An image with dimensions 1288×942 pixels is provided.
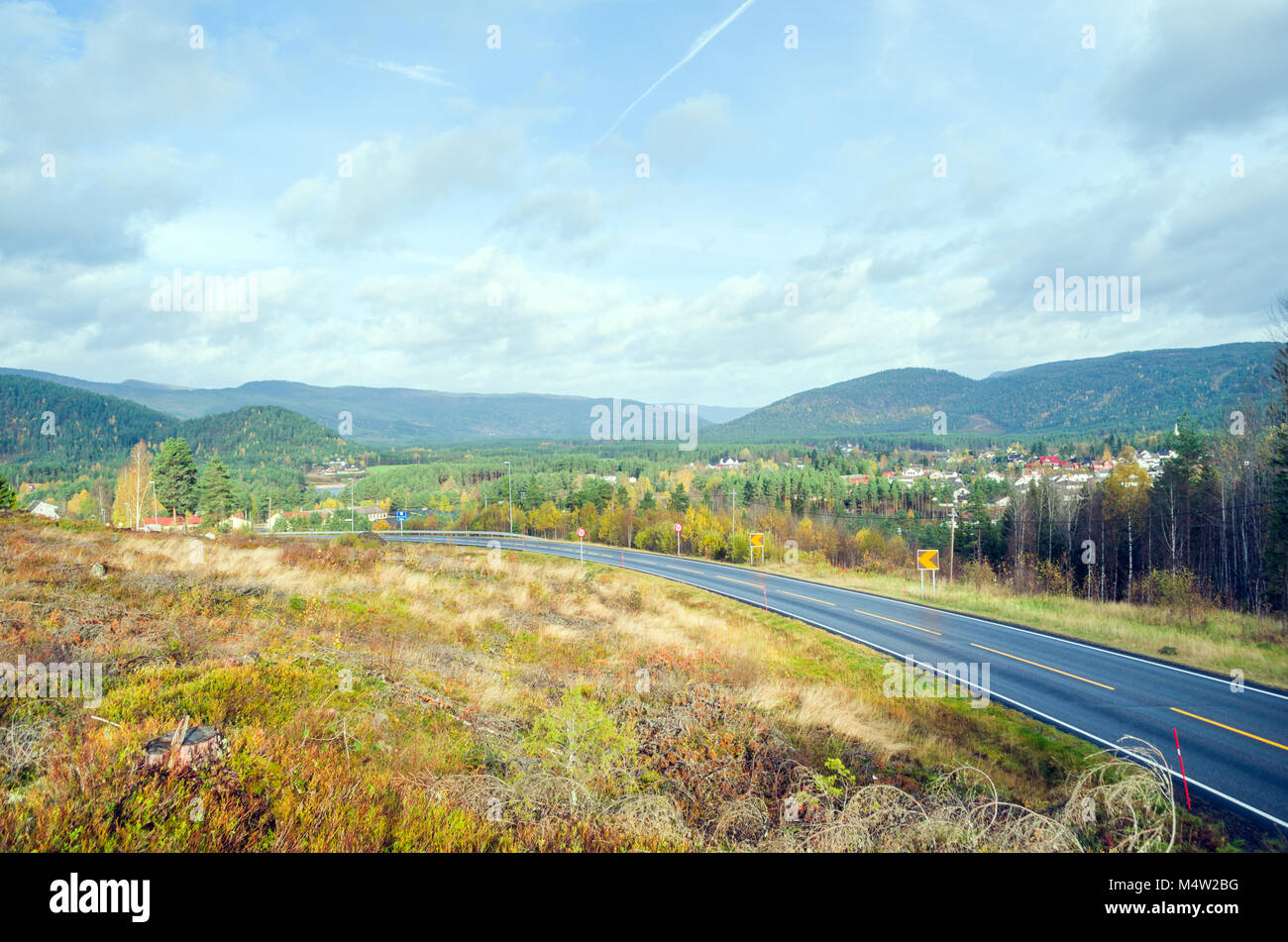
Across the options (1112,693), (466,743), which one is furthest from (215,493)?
(1112,693)

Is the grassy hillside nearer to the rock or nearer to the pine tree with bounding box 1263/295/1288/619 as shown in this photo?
the rock

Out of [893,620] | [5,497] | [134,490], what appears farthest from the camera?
[134,490]

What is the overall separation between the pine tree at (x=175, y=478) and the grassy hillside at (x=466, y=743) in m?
60.7

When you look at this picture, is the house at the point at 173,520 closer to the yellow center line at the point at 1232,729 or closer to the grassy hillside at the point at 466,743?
the grassy hillside at the point at 466,743

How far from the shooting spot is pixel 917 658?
18156 millimetres

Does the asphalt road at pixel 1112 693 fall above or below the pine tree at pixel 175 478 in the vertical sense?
below

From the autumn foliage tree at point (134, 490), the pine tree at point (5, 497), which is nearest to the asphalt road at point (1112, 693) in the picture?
the pine tree at point (5, 497)

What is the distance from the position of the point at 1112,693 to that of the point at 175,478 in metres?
83.2

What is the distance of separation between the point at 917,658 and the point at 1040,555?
50.9 meters

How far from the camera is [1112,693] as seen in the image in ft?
46.3

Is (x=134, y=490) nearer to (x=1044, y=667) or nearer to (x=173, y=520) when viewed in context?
(x=173, y=520)

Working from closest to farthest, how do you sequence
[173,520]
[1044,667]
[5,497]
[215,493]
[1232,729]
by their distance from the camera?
[1232,729], [1044,667], [5,497], [173,520], [215,493]

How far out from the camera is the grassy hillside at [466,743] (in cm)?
493
